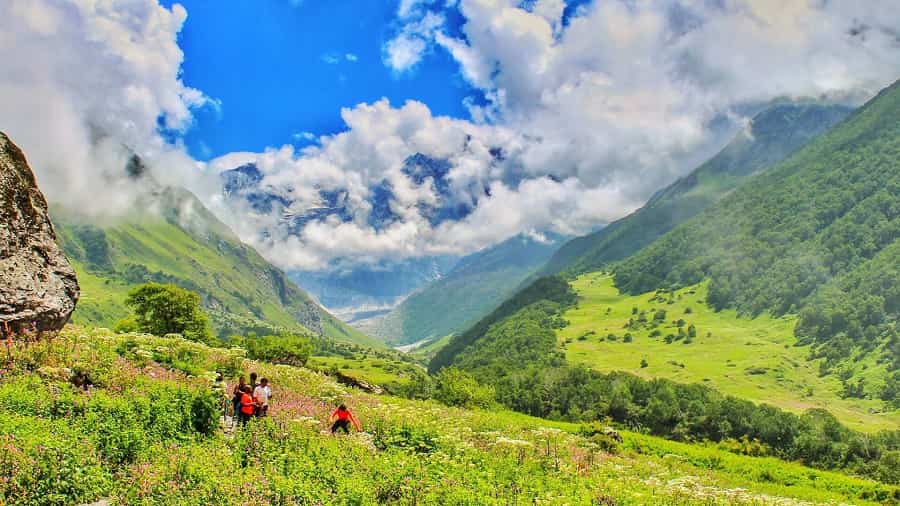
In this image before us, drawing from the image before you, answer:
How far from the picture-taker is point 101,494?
521 inches

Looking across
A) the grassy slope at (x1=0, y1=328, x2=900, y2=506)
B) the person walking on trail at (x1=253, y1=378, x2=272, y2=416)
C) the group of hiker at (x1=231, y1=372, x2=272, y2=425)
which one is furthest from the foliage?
the group of hiker at (x1=231, y1=372, x2=272, y2=425)

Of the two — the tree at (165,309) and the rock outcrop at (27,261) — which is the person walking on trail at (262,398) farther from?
the tree at (165,309)

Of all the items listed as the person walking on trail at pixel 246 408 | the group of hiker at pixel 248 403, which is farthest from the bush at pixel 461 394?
the person walking on trail at pixel 246 408

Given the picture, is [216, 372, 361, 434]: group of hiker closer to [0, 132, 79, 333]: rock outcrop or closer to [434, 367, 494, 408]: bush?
[0, 132, 79, 333]: rock outcrop

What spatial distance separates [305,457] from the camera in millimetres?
16938

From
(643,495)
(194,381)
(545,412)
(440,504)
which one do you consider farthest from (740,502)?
(545,412)

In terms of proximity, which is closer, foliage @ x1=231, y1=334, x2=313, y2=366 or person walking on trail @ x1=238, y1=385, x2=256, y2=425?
person walking on trail @ x1=238, y1=385, x2=256, y2=425

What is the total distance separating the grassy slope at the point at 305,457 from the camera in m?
13.8

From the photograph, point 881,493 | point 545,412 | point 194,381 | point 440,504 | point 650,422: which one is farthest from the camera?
point 545,412

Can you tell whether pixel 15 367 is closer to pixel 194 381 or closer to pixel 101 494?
pixel 194 381

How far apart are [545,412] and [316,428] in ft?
583

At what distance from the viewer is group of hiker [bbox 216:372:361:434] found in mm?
20641

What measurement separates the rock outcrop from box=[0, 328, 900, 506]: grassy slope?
1.66 metres

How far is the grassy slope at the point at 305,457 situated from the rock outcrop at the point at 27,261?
166cm
